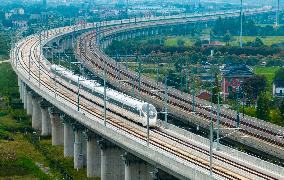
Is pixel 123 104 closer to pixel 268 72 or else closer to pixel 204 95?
pixel 204 95

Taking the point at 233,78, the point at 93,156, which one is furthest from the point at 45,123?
the point at 233,78

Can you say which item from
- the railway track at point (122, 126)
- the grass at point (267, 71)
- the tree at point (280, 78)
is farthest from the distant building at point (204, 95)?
the grass at point (267, 71)

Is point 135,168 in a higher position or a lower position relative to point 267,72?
higher

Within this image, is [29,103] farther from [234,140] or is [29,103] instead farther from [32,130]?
[234,140]

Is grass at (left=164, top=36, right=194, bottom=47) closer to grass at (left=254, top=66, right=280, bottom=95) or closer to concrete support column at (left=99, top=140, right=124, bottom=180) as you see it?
grass at (left=254, top=66, right=280, bottom=95)

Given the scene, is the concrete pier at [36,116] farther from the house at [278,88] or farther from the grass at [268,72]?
the grass at [268,72]

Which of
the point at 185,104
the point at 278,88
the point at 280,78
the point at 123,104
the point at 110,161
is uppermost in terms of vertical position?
the point at 123,104
